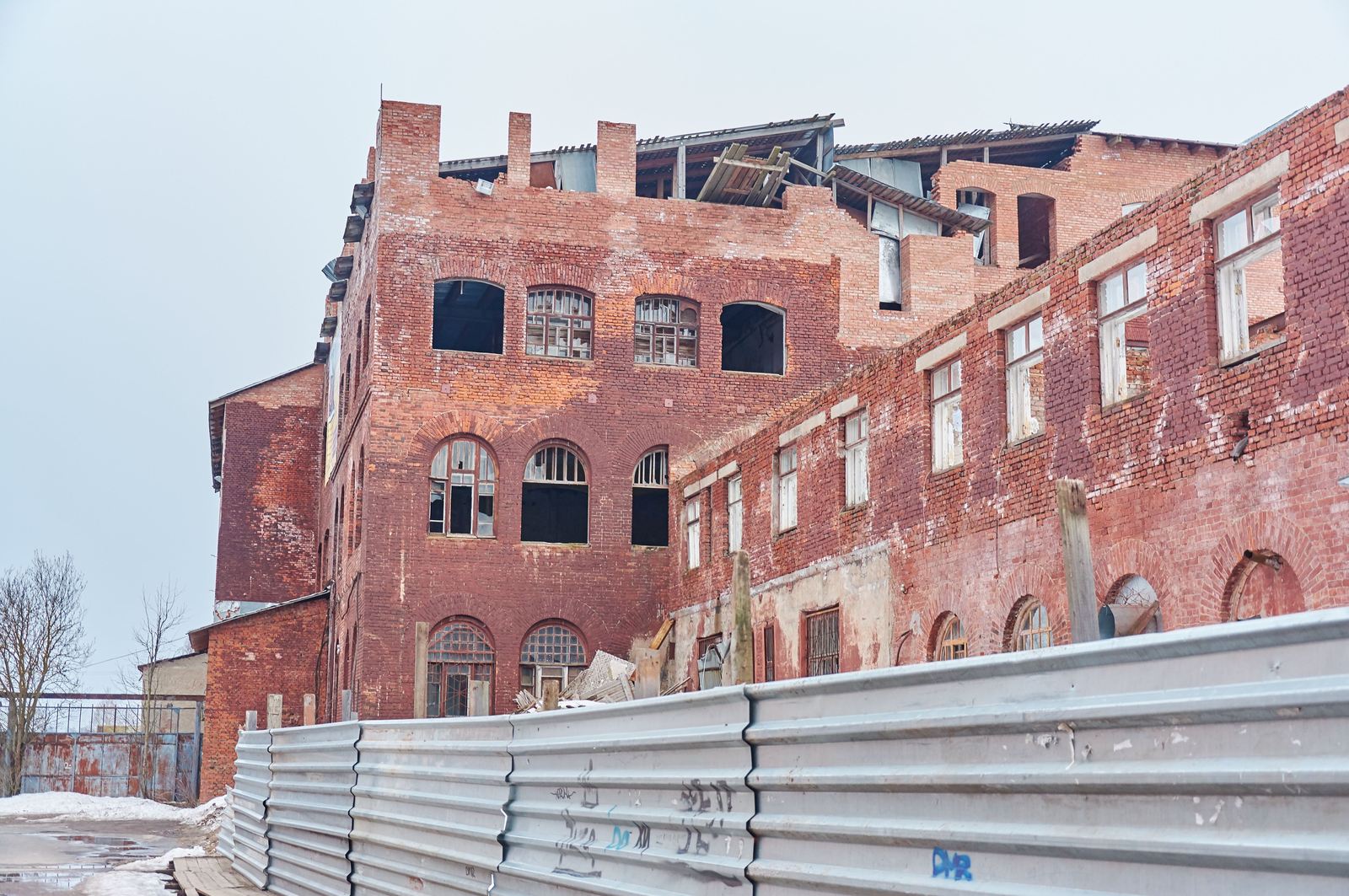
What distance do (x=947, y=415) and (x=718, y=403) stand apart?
11635 mm

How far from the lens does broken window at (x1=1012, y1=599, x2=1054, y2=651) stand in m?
16.6

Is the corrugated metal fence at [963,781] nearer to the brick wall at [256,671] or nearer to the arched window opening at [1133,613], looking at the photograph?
the arched window opening at [1133,613]

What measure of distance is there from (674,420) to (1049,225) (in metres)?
9.63

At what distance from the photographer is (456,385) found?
95.7 feet

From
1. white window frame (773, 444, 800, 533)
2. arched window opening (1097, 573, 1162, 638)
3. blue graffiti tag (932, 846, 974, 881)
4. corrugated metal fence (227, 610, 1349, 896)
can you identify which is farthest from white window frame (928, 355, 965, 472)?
blue graffiti tag (932, 846, 974, 881)

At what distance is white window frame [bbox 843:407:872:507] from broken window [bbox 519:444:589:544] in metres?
9.06

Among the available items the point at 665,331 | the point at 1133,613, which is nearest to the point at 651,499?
the point at 665,331

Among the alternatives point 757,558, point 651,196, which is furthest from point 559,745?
point 651,196

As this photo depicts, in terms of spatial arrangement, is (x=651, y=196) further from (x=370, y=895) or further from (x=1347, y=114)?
(x=370, y=895)

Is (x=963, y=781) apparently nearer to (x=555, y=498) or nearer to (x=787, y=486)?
(x=787, y=486)

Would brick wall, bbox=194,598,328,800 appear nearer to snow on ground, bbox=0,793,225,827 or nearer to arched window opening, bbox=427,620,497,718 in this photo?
snow on ground, bbox=0,793,225,827

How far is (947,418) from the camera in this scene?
19016mm

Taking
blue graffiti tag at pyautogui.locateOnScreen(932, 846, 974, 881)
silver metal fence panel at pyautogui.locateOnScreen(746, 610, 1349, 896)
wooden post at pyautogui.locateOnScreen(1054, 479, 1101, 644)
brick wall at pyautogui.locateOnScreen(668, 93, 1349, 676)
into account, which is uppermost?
brick wall at pyautogui.locateOnScreen(668, 93, 1349, 676)

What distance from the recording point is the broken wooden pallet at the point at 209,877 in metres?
14.6
